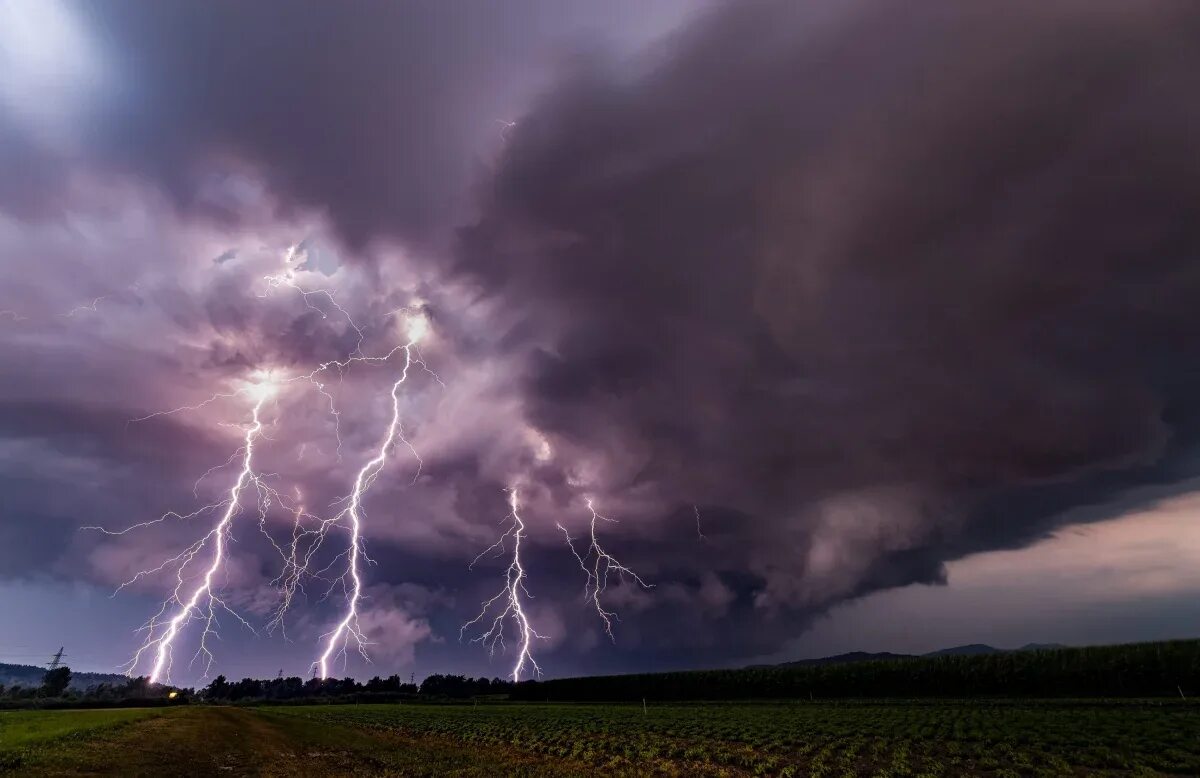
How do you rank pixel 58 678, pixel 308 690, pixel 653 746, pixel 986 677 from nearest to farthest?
pixel 653 746
pixel 986 677
pixel 58 678
pixel 308 690

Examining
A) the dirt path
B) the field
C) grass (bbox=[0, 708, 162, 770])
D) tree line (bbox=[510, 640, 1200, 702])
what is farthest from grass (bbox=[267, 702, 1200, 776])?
grass (bbox=[0, 708, 162, 770])

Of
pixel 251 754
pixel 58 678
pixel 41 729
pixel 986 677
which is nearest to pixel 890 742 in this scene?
pixel 251 754

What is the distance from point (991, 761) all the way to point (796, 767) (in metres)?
10.00

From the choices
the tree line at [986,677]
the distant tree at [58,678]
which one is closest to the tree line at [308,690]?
the distant tree at [58,678]

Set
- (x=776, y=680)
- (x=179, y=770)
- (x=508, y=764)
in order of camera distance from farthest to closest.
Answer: (x=776, y=680), (x=508, y=764), (x=179, y=770)

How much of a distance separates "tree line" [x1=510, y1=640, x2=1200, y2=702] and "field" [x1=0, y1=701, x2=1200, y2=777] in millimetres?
19087

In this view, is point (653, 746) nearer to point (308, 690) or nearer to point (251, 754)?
point (251, 754)

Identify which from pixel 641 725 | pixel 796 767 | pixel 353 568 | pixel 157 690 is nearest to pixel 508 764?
pixel 796 767

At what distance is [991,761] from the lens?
28.9m

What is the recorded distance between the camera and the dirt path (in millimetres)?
22203

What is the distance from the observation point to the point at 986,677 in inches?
3014

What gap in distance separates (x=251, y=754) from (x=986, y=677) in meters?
89.0

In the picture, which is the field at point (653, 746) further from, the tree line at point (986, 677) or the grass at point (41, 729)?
the tree line at point (986, 677)

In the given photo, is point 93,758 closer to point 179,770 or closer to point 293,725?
point 179,770
